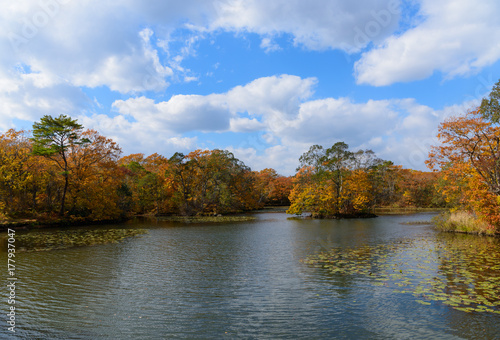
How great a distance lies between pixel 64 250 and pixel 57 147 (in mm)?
21520

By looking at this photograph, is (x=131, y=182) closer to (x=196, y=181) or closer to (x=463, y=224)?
(x=196, y=181)

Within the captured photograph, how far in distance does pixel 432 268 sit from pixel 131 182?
4894 cm

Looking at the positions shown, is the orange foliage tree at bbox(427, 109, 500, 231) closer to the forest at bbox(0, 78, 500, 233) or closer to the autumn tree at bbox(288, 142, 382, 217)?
the forest at bbox(0, 78, 500, 233)

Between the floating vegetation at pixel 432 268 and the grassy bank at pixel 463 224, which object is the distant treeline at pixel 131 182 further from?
the floating vegetation at pixel 432 268

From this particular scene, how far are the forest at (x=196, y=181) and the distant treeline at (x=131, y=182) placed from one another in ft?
0.40

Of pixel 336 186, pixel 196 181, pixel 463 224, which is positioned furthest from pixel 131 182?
pixel 463 224

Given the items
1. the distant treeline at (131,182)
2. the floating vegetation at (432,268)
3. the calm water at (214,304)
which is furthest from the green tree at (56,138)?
the floating vegetation at (432,268)

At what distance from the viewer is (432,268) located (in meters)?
12.5

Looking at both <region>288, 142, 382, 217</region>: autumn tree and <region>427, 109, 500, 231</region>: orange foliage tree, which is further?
<region>288, 142, 382, 217</region>: autumn tree

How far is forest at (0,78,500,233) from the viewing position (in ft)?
71.5

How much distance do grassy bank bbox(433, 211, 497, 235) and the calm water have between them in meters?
17.1

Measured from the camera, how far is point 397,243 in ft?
64.7

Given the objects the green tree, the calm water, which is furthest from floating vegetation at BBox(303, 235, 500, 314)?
the green tree

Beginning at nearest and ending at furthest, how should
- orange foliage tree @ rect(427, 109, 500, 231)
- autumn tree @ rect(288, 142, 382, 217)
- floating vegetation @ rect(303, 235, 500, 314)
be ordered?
floating vegetation @ rect(303, 235, 500, 314), orange foliage tree @ rect(427, 109, 500, 231), autumn tree @ rect(288, 142, 382, 217)
